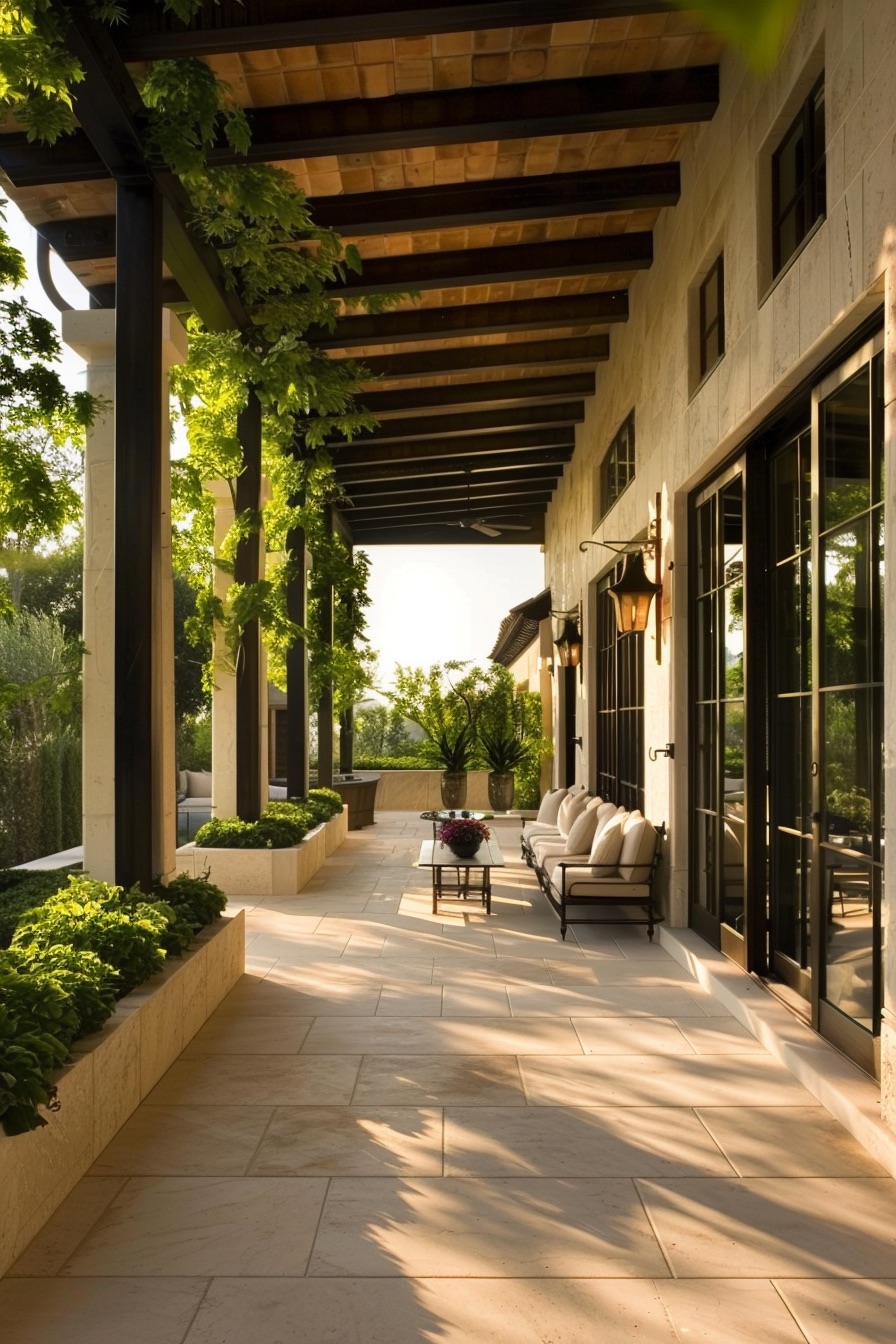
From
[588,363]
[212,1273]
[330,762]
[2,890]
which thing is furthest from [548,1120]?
[330,762]

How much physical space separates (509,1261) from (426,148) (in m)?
5.44

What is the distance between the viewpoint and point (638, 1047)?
15.8ft

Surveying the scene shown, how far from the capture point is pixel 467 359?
9.60 metres

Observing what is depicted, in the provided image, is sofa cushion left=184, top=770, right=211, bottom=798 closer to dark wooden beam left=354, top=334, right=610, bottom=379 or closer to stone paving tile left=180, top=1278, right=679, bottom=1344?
dark wooden beam left=354, top=334, right=610, bottom=379

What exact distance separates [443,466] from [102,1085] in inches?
396

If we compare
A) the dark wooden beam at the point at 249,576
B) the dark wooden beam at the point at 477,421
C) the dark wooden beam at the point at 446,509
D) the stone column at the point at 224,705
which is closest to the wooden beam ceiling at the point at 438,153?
the dark wooden beam at the point at 249,576

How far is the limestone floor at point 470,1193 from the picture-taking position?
8.67 ft

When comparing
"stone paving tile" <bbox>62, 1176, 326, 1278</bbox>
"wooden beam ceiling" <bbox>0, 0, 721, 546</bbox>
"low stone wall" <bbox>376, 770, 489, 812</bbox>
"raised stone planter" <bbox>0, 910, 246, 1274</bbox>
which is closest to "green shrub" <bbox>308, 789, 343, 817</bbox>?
"wooden beam ceiling" <bbox>0, 0, 721, 546</bbox>

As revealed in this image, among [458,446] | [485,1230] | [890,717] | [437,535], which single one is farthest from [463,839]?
[437,535]

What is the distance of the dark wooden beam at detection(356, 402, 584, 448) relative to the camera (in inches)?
444

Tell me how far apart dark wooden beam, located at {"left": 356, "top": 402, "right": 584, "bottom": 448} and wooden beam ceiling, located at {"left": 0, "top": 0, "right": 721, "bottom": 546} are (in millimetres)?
1182

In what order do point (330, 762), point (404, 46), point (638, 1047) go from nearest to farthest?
point (638, 1047)
point (404, 46)
point (330, 762)

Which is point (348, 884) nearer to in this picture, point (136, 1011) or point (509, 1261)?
point (136, 1011)

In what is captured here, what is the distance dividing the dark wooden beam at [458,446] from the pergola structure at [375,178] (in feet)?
9.73
